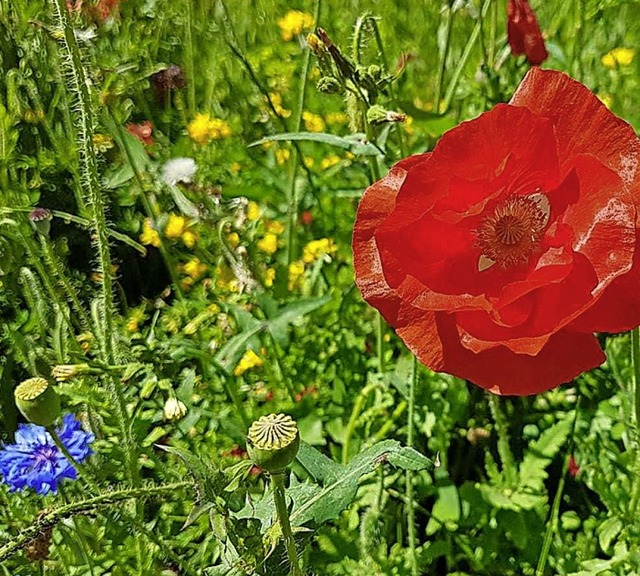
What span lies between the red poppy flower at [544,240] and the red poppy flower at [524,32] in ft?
1.67

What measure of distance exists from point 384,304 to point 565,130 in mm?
207

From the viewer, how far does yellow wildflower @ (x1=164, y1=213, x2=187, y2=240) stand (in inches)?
53.4

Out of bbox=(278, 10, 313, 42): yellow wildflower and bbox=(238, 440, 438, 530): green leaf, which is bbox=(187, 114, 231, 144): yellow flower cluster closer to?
bbox=(278, 10, 313, 42): yellow wildflower

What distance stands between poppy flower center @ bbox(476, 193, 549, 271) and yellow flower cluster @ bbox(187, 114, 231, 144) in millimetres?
852

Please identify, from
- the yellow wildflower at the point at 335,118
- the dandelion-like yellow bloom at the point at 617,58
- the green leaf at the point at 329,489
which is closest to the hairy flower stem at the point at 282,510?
the green leaf at the point at 329,489

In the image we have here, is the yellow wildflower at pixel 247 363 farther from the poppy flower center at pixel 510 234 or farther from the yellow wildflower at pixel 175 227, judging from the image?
the poppy flower center at pixel 510 234

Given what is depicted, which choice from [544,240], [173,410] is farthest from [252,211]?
[544,240]

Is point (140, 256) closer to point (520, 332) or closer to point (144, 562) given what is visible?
point (144, 562)

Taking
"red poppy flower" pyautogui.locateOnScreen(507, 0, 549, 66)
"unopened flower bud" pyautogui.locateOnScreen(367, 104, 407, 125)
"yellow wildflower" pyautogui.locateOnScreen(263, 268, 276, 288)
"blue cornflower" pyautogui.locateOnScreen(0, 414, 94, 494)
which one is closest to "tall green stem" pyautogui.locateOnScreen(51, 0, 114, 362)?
"blue cornflower" pyautogui.locateOnScreen(0, 414, 94, 494)

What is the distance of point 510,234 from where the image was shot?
0.79m

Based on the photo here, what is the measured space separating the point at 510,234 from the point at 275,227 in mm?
736

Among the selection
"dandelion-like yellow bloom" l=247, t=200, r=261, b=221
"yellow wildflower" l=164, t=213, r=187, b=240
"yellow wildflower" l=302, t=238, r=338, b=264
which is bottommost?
"yellow wildflower" l=302, t=238, r=338, b=264

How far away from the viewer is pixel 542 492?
3.63 ft

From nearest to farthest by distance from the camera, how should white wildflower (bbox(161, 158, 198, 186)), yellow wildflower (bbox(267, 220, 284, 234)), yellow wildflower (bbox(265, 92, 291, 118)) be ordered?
white wildflower (bbox(161, 158, 198, 186)), yellow wildflower (bbox(267, 220, 284, 234)), yellow wildflower (bbox(265, 92, 291, 118))
